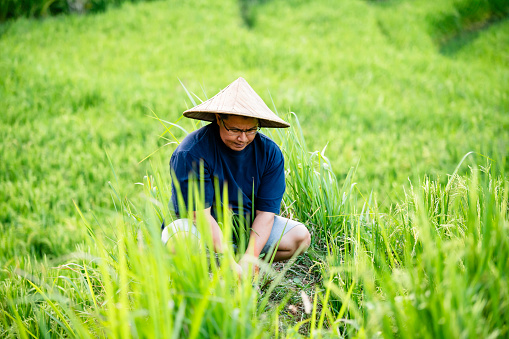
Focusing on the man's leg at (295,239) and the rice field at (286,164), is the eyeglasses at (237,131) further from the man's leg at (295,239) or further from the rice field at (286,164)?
the man's leg at (295,239)

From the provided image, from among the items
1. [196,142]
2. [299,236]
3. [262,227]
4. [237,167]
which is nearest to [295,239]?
[299,236]

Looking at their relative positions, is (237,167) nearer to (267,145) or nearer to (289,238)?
(267,145)

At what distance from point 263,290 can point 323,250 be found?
1.80 feet

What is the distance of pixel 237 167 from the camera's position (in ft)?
6.46

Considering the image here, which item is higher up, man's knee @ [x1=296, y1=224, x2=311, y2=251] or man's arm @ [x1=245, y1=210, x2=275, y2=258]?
man's arm @ [x1=245, y1=210, x2=275, y2=258]

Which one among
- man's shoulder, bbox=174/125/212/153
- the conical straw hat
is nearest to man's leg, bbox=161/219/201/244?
man's shoulder, bbox=174/125/212/153

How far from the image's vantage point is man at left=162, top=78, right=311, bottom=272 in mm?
1749

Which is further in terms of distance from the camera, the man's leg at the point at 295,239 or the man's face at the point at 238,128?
the man's leg at the point at 295,239

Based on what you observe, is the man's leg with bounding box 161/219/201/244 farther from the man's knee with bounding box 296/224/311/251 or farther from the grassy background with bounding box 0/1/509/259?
the grassy background with bounding box 0/1/509/259

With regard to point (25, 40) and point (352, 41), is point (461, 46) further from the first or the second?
point (25, 40)

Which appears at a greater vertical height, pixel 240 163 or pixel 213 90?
pixel 213 90

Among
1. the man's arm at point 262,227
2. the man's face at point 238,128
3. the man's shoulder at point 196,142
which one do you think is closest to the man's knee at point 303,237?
the man's arm at point 262,227

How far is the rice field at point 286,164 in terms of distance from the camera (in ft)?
3.46

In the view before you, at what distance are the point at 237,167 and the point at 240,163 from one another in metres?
0.03
